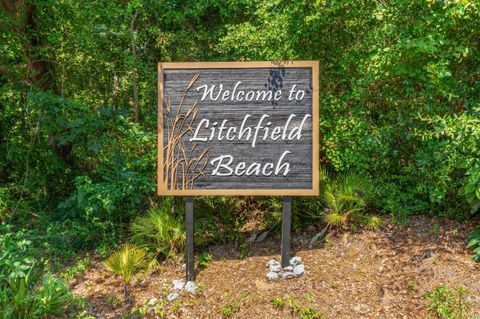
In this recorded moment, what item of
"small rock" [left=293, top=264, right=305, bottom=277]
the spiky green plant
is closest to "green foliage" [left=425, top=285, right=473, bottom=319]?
the spiky green plant

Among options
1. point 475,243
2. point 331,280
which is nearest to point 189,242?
point 331,280

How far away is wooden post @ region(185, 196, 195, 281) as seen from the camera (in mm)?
4102

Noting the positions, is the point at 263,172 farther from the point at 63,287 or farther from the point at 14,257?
the point at 14,257

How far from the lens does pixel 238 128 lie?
3.99 meters

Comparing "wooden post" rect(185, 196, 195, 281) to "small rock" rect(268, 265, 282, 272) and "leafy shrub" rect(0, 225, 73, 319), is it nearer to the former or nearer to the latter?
"small rock" rect(268, 265, 282, 272)

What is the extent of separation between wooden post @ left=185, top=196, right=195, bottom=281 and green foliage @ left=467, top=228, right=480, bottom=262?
9.44 feet

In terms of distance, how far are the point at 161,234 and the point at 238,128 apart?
157 centimetres

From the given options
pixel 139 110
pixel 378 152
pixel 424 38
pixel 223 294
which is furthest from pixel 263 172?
pixel 139 110

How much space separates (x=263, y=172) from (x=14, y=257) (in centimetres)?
249

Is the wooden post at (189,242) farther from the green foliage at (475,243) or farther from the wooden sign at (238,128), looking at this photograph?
the green foliage at (475,243)

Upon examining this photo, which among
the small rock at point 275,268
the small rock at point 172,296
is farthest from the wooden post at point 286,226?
the small rock at point 172,296

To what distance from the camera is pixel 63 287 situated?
3660 millimetres

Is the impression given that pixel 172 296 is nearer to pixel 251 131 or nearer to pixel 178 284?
→ pixel 178 284

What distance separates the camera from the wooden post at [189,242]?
4.10m
